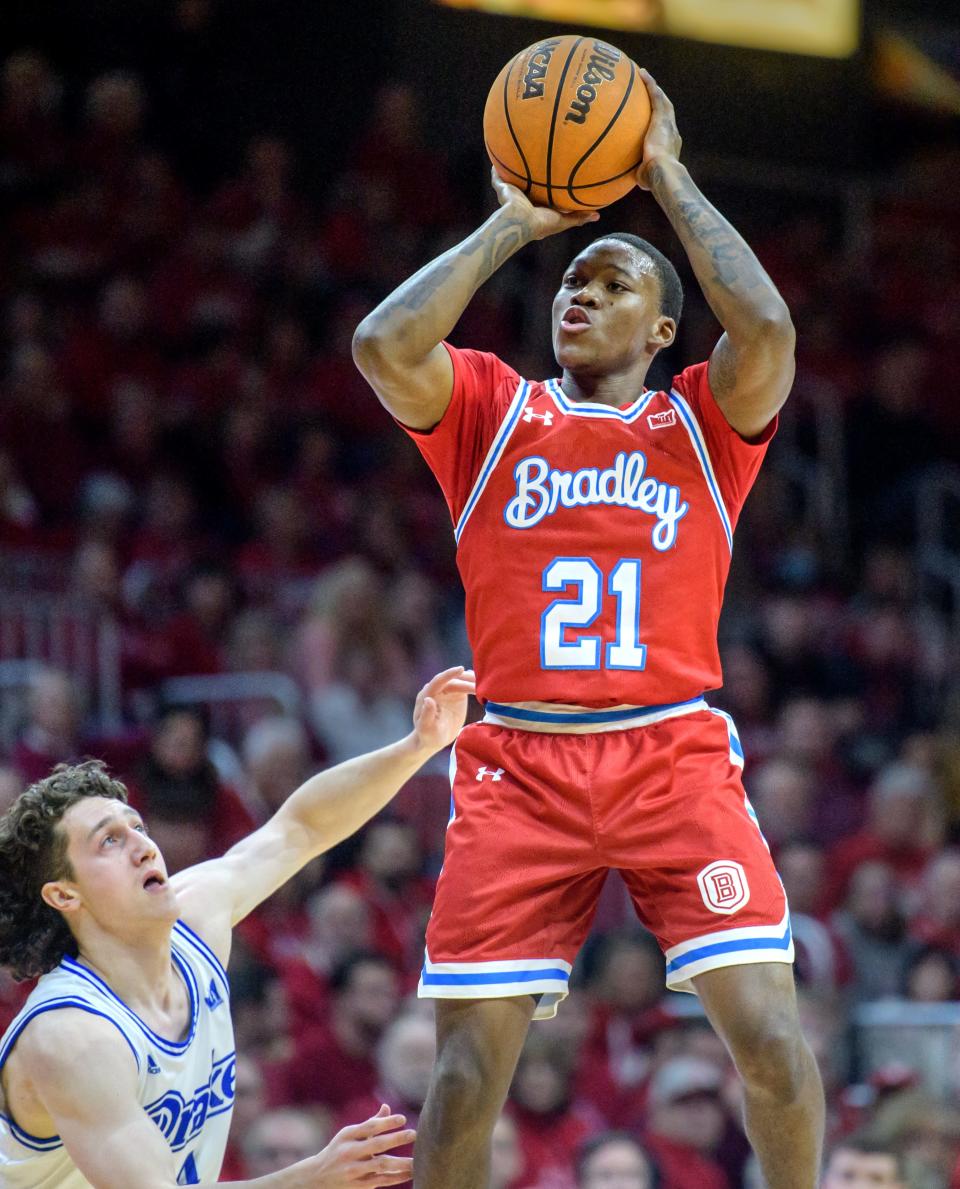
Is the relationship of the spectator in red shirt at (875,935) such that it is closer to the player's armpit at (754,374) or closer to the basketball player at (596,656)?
the basketball player at (596,656)

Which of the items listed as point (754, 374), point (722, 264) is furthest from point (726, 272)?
point (754, 374)

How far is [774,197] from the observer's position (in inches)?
613

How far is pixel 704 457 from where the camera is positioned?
445 centimetres

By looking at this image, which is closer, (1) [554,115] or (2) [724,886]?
(2) [724,886]

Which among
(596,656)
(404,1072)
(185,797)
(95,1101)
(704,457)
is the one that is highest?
(704,457)

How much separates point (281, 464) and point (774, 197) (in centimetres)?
609

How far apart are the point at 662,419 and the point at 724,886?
1.06 metres

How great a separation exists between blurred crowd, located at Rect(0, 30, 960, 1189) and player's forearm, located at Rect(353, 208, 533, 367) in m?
3.44

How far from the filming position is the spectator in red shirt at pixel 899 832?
9039 mm

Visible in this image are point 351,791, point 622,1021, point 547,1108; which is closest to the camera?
point 351,791

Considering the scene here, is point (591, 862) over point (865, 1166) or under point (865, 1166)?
over

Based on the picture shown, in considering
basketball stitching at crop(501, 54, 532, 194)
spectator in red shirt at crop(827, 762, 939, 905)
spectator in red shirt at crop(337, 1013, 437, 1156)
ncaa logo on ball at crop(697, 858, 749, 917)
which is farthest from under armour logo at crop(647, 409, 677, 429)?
spectator in red shirt at crop(827, 762, 939, 905)

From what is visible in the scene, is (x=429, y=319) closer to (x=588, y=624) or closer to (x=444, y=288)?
(x=444, y=288)

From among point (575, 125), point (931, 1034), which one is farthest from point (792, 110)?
point (575, 125)
